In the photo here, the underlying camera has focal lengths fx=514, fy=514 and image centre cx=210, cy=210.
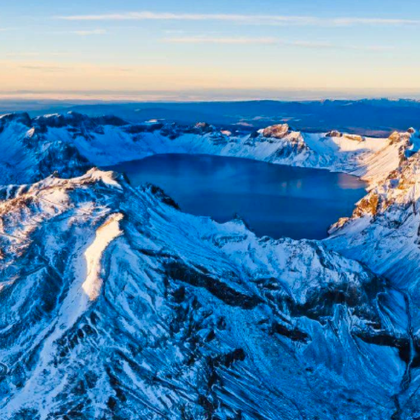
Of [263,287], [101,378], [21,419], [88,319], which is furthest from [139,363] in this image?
[263,287]

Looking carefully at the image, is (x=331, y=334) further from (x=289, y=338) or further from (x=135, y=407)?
(x=135, y=407)

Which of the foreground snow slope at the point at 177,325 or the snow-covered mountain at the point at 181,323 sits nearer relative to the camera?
the foreground snow slope at the point at 177,325

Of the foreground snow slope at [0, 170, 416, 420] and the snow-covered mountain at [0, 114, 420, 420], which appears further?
the snow-covered mountain at [0, 114, 420, 420]

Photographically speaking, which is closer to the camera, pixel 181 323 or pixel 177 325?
pixel 177 325
